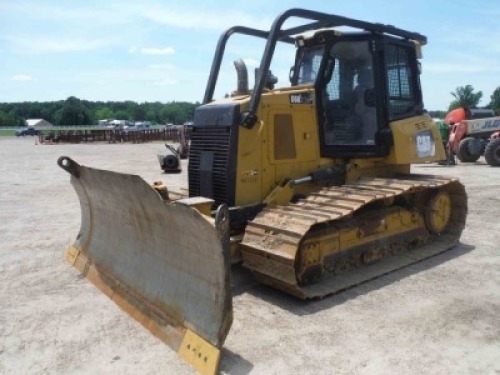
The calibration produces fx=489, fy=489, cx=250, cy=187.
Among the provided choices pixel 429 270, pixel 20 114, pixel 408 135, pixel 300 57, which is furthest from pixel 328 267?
pixel 20 114

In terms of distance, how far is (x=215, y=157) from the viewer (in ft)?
17.9

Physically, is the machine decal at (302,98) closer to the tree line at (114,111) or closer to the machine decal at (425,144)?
the machine decal at (425,144)

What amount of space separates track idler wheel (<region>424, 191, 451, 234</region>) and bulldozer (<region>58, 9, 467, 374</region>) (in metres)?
0.01

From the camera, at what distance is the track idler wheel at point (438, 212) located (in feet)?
20.7

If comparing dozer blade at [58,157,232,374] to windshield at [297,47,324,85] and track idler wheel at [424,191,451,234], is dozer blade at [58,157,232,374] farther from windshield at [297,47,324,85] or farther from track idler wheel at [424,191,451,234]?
track idler wheel at [424,191,451,234]

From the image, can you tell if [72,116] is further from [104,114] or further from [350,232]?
[350,232]

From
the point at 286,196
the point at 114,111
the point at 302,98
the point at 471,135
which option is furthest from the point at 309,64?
the point at 114,111

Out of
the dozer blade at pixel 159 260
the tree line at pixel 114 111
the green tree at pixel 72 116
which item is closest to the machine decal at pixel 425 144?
the dozer blade at pixel 159 260

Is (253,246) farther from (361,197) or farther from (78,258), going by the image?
(78,258)

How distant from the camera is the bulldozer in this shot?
13.0 ft

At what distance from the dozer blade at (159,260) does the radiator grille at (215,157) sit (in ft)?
3.34

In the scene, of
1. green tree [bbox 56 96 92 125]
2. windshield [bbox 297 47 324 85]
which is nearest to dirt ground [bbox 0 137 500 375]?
windshield [bbox 297 47 324 85]

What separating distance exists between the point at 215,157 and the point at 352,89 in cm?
204

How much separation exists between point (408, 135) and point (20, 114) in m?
141
